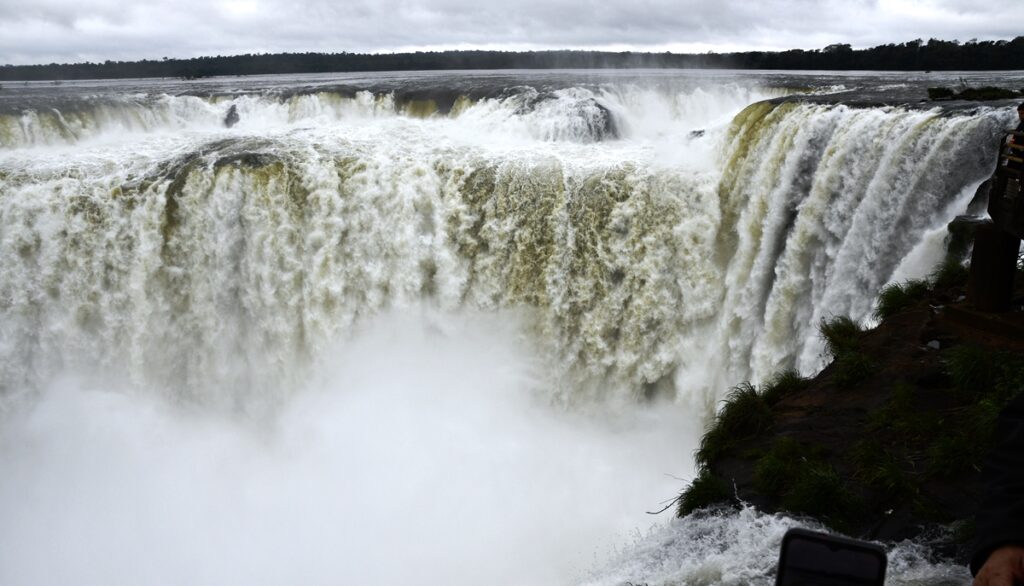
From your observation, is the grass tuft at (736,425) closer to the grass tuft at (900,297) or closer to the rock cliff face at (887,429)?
the rock cliff face at (887,429)

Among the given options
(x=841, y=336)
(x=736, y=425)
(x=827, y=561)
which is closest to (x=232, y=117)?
(x=841, y=336)

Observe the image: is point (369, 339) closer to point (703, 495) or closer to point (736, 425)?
point (736, 425)

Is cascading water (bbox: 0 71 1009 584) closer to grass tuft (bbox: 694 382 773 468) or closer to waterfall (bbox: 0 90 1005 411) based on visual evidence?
waterfall (bbox: 0 90 1005 411)

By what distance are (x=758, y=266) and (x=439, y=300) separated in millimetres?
6710

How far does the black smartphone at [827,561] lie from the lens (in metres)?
1.67

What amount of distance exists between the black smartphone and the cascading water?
11.6m

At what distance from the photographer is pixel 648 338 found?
1540 cm

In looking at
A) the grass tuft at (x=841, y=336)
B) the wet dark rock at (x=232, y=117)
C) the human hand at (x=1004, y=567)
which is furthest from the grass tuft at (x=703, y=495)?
the wet dark rock at (x=232, y=117)

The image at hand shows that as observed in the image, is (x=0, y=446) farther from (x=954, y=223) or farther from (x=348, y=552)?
(x=954, y=223)

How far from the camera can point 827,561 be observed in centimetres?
170

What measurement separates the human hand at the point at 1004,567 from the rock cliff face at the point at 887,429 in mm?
3503

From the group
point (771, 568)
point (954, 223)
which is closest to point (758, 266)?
point (954, 223)

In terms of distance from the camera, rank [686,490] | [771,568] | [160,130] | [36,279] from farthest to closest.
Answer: [160,130] < [36,279] < [686,490] < [771,568]

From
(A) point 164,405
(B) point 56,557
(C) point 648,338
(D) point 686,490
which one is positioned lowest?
(B) point 56,557
